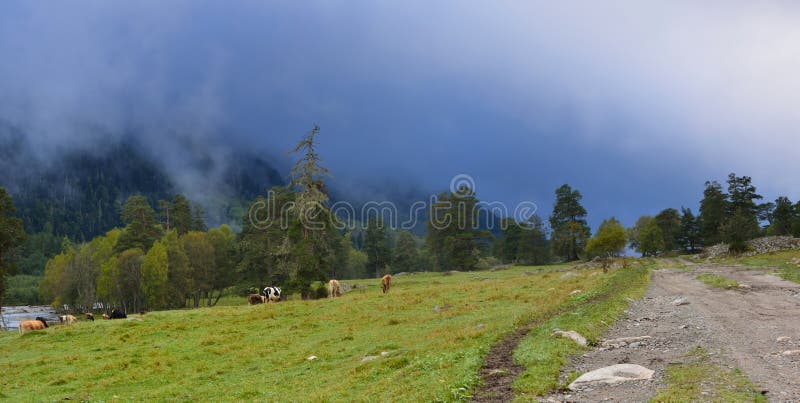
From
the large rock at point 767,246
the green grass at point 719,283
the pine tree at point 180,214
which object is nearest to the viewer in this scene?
the green grass at point 719,283

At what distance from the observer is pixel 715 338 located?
1269cm

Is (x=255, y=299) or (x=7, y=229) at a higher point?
(x=7, y=229)

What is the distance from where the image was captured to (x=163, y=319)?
3048cm

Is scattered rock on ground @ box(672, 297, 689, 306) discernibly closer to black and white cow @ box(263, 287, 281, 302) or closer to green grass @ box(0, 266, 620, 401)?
green grass @ box(0, 266, 620, 401)

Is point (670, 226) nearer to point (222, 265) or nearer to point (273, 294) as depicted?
point (273, 294)

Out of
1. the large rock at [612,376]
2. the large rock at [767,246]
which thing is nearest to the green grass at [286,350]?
the large rock at [612,376]

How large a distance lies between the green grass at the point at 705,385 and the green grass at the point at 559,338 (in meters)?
2.18

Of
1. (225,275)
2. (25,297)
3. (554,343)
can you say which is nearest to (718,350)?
(554,343)

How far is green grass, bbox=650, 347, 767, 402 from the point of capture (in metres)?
7.52

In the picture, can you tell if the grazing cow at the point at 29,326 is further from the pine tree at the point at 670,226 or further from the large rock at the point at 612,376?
the pine tree at the point at 670,226

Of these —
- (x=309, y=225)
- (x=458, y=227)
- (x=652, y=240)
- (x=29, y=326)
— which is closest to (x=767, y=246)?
(x=652, y=240)

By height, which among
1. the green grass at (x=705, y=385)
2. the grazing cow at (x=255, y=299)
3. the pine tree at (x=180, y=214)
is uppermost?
the pine tree at (x=180, y=214)

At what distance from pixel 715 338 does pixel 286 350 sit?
55.2 feet

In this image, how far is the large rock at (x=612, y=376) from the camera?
9055mm
